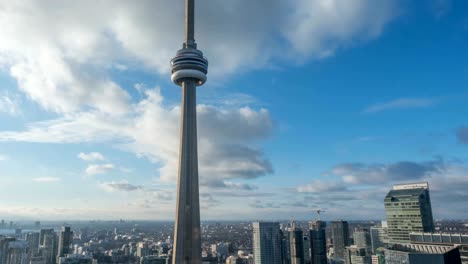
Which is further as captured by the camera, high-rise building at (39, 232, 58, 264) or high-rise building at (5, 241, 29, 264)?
high-rise building at (39, 232, 58, 264)

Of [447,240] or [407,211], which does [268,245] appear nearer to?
[407,211]

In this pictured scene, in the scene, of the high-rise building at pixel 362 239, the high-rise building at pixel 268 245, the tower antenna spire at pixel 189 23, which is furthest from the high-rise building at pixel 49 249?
the high-rise building at pixel 362 239

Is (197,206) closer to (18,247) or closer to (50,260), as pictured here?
(18,247)

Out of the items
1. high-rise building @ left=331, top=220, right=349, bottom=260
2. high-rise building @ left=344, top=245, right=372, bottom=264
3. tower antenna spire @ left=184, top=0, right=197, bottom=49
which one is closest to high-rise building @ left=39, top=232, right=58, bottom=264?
tower antenna spire @ left=184, top=0, right=197, bottom=49

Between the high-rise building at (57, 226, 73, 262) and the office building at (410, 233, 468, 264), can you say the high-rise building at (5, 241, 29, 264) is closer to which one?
the high-rise building at (57, 226, 73, 262)

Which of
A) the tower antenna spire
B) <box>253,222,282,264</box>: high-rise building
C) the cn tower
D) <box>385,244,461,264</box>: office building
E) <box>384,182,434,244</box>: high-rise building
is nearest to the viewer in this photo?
<box>385,244,461,264</box>: office building

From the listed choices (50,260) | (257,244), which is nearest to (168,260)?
(257,244)

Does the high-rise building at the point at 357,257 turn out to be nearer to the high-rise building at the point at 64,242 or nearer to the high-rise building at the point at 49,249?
the high-rise building at the point at 49,249
